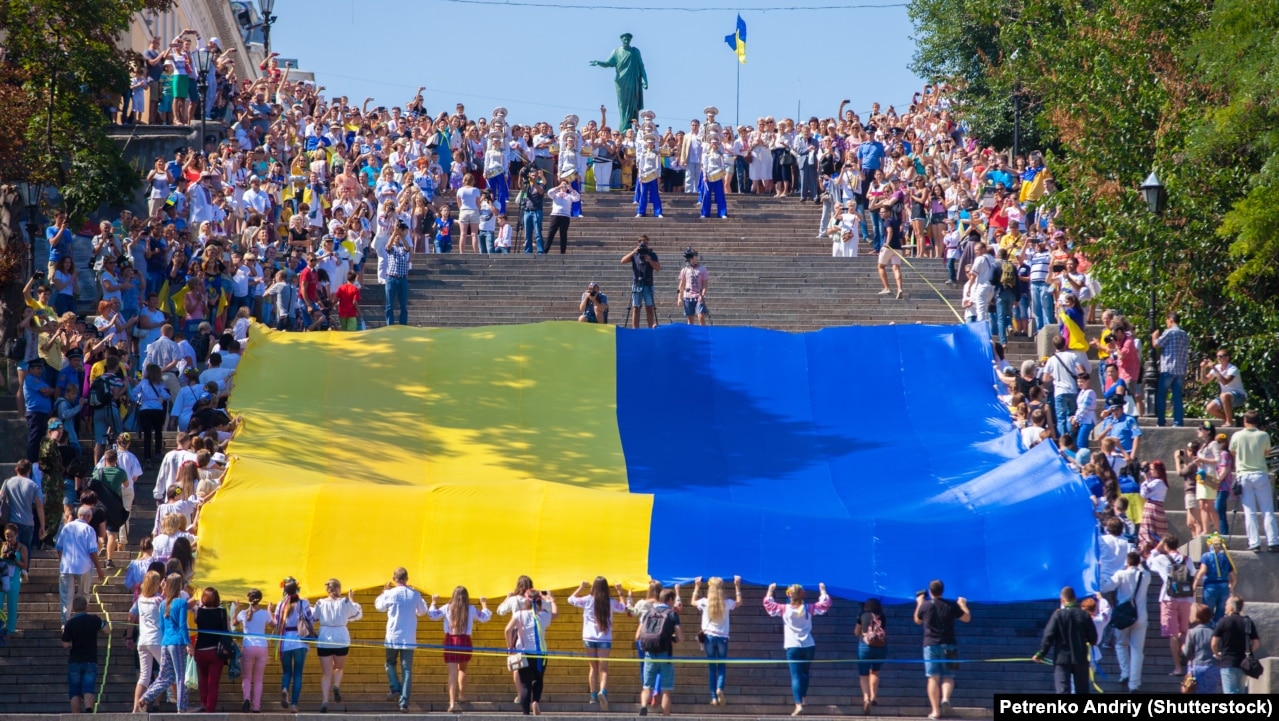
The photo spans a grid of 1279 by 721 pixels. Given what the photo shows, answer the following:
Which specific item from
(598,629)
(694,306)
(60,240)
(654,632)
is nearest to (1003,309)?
(694,306)

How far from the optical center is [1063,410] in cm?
2372

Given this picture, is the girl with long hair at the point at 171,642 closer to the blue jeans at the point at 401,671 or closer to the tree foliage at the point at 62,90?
the blue jeans at the point at 401,671

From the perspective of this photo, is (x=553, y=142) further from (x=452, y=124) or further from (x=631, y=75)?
(x=631, y=75)

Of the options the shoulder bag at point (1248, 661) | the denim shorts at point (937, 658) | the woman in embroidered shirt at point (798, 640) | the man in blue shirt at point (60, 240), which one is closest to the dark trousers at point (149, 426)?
the man in blue shirt at point (60, 240)

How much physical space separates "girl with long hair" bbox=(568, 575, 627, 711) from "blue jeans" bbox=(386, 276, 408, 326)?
31.7ft

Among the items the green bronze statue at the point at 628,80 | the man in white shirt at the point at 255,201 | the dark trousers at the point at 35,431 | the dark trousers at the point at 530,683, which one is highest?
the green bronze statue at the point at 628,80

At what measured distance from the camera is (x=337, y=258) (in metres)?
27.5

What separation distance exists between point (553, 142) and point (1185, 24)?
1306cm

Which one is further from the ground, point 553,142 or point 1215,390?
point 553,142

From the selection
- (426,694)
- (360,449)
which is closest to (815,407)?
(360,449)

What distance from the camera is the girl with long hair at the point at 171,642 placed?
56.4 ft

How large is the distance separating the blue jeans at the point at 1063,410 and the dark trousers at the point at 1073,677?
7.07 metres

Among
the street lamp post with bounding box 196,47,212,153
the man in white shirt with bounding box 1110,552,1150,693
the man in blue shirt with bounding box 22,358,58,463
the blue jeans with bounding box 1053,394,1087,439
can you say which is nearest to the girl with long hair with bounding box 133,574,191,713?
the man in blue shirt with bounding box 22,358,58,463

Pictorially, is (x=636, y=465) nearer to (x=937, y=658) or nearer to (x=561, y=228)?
(x=937, y=658)
